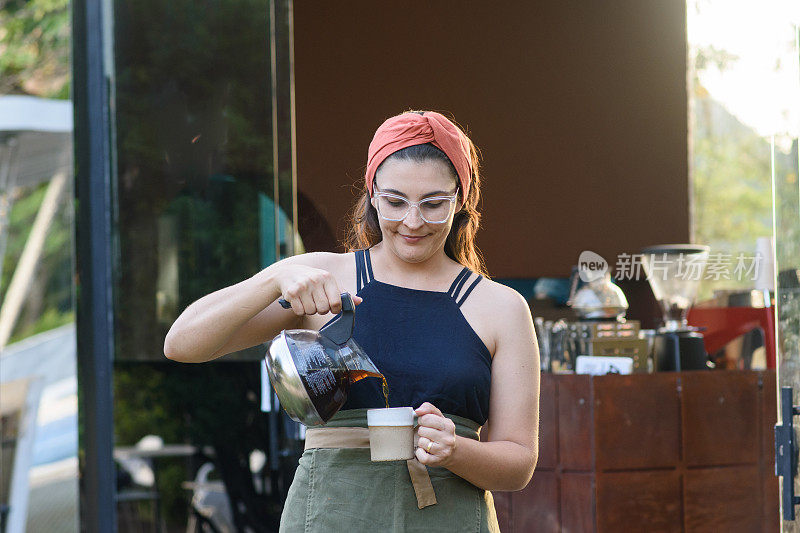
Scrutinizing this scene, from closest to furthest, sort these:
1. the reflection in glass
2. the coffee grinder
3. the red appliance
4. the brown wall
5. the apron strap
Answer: the apron strap < the reflection in glass < the coffee grinder < the red appliance < the brown wall

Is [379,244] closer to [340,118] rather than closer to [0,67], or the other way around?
[0,67]

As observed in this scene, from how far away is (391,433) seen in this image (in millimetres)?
1384

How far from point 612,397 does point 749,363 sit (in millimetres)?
1141

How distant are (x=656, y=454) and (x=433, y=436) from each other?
243cm

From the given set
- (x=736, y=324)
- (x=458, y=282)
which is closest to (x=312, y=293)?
(x=458, y=282)

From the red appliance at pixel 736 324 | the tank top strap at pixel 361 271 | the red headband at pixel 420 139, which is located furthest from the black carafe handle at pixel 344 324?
the red appliance at pixel 736 324

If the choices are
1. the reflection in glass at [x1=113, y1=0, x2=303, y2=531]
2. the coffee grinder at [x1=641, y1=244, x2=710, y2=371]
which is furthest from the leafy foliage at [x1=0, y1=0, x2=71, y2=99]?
the coffee grinder at [x1=641, y1=244, x2=710, y2=371]

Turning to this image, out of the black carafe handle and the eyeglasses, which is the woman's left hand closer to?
the black carafe handle

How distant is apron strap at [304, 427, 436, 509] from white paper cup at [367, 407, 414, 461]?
0.09 m

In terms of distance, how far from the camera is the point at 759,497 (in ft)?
12.1

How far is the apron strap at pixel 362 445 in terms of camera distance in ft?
4.92

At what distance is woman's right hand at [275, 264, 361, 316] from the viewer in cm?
144

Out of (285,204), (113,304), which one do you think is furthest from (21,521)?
(285,204)

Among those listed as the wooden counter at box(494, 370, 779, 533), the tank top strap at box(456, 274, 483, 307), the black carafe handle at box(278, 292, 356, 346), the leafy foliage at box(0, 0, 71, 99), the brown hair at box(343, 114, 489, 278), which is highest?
the leafy foliage at box(0, 0, 71, 99)
